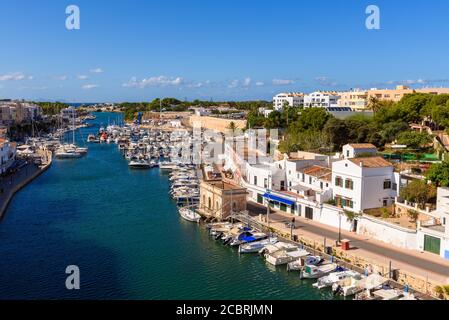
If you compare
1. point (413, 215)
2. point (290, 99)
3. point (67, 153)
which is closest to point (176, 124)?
point (290, 99)

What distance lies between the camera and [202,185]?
27359 mm

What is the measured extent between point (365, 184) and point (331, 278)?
20.7 feet

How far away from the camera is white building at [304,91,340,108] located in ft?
230

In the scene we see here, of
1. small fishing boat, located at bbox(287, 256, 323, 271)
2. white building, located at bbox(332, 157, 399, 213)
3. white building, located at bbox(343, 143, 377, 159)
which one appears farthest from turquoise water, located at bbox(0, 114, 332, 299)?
white building, located at bbox(343, 143, 377, 159)

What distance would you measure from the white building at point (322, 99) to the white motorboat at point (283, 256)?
166 feet

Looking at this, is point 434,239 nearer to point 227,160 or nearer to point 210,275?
point 210,275

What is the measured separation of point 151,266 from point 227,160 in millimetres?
22773

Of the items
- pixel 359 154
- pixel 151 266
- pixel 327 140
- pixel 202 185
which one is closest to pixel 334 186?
pixel 359 154

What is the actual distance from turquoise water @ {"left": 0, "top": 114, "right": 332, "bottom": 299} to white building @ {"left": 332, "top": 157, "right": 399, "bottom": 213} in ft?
18.1

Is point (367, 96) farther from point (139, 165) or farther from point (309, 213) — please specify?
point (309, 213)

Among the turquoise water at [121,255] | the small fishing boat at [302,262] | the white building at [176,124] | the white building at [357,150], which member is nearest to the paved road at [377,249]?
the small fishing boat at [302,262]

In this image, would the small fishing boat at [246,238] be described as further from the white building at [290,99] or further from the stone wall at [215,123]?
the white building at [290,99]

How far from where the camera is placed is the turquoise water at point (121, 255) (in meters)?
16.3

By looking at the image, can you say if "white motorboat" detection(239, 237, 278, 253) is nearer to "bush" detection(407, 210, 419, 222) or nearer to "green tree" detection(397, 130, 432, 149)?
"bush" detection(407, 210, 419, 222)
